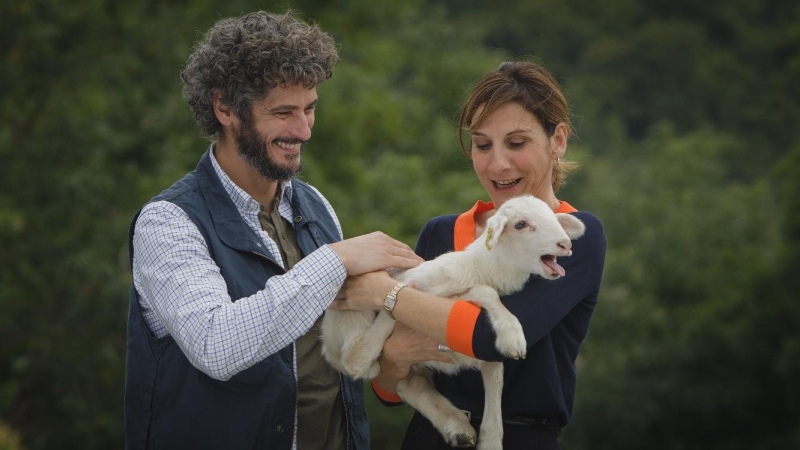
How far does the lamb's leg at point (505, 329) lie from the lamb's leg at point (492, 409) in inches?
6.8

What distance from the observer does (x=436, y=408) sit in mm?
4449

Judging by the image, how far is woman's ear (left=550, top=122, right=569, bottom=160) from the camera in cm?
457

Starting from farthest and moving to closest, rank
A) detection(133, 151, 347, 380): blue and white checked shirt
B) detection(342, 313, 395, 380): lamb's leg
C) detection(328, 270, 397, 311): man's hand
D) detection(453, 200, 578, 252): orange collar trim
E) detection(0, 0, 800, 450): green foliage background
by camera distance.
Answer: detection(0, 0, 800, 450): green foliage background, detection(453, 200, 578, 252): orange collar trim, detection(342, 313, 395, 380): lamb's leg, detection(328, 270, 397, 311): man's hand, detection(133, 151, 347, 380): blue and white checked shirt

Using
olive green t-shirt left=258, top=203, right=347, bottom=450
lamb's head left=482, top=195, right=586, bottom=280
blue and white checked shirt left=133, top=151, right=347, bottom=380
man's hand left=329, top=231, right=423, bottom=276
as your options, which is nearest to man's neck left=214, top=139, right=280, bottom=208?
olive green t-shirt left=258, top=203, right=347, bottom=450

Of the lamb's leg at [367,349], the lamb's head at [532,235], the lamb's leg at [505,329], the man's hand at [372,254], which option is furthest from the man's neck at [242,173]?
the lamb's leg at [505,329]

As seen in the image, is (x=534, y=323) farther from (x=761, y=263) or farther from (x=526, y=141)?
(x=761, y=263)

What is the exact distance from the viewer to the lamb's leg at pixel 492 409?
4191 mm

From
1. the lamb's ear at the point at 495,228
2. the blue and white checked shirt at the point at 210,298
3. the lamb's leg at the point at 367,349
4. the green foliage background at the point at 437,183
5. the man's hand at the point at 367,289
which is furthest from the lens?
the green foliage background at the point at 437,183

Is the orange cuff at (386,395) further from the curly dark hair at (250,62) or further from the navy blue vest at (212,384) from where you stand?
the curly dark hair at (250,62)

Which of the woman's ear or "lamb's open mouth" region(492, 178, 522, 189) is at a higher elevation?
the woman's ear

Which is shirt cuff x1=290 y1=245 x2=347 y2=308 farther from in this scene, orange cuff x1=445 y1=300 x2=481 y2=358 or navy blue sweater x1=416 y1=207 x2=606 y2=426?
navy blue sweater x1=416 y1=207 x2=606 y2=426

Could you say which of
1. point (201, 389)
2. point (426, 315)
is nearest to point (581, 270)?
point (426, 315)

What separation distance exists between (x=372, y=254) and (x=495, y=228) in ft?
1.80

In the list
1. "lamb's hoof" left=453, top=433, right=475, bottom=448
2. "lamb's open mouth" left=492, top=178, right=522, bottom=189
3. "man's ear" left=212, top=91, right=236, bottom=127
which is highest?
"man's ear" left=212, top=91, right=236, bottom=127
